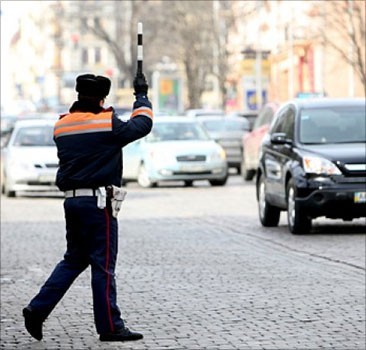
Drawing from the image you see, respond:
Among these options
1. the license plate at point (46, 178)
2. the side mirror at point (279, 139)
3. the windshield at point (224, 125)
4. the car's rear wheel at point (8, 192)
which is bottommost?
the car's rear wheel at point (8, 192)

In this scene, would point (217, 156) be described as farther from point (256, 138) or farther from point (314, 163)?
point (314, 163)

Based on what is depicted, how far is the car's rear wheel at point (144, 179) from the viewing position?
3488cm

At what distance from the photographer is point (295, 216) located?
19578 mm

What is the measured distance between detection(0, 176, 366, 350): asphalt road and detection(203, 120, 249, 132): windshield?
60.5 feet

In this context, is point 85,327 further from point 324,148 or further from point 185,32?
point 185,32

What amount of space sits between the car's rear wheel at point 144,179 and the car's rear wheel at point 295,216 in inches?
588

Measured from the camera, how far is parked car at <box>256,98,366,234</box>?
19250 millimetres

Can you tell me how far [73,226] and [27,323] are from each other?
650 mm

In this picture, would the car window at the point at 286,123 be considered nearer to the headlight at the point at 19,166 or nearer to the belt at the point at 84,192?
the headlight at the point at 19,166

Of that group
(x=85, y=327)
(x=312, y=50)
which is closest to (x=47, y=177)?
(x=85, y=327)

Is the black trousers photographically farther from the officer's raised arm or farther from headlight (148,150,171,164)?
headlight (148,150,171,164)

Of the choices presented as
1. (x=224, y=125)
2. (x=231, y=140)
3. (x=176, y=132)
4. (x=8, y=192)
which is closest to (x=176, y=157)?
→ (x=176, y=132)

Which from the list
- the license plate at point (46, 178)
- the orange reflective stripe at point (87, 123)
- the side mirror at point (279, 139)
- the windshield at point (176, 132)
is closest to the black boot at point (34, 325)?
the orange reflective stripe at point (87, 123)

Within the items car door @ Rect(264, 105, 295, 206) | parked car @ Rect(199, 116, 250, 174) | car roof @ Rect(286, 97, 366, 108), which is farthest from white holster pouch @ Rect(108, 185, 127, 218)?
parked car @ Rect(199, 116, 250, 174)
